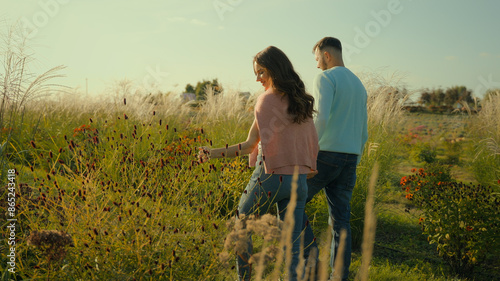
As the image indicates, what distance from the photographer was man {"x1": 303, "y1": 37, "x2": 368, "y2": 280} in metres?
3.40

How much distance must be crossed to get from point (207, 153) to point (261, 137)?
435 millimetres

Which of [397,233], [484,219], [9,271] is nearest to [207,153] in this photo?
[9,271]

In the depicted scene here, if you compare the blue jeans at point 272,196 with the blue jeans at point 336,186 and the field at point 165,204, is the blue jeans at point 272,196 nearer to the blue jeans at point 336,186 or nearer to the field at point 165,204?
the field at point 165,204

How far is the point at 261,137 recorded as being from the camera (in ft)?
9.93

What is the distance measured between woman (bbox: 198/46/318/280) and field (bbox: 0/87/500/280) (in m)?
0.39

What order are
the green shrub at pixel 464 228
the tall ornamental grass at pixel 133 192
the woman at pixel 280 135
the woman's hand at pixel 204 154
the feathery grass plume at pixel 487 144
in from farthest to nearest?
the feathery grass plume at pixel 487 144, the green shrub at pixel 464 228, the woman's hand at pixel 204 154, the woman at pixel 280 135, the tall ornamental grass at pixel 133 192

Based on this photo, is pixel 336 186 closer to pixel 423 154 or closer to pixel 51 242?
pixel 51 242

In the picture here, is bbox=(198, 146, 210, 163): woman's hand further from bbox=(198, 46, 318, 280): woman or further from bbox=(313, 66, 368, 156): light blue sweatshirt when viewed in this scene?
bbox=(313, 66, 368, 156): light blue sweatshirt

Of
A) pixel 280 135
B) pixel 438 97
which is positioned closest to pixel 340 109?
pixel 280 135

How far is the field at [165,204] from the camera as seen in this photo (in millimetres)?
2814

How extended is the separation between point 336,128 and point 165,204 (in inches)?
60.7

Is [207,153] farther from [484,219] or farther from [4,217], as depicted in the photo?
[484,219]

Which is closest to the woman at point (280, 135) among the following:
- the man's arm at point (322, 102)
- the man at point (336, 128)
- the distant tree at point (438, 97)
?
the man's arm at point (322, 102)

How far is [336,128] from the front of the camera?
351 centimetres
